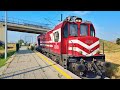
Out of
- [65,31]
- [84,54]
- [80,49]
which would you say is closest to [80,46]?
[80,49]

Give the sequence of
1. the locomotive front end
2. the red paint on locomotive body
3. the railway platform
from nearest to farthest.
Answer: the railway platform < the locomotive front end < the red paint on locomotive body

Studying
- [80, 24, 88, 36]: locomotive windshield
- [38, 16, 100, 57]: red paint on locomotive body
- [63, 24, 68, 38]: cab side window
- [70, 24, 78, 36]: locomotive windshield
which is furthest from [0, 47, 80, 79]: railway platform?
[80, 24, 88, 36]: locomotive windshield

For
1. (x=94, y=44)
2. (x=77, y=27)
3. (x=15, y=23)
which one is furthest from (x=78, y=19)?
(x=15, y=23)

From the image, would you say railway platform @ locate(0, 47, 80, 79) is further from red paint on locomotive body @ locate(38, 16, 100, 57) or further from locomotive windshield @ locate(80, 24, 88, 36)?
locomotive windshield @ locate(80, 24, 88, 36)

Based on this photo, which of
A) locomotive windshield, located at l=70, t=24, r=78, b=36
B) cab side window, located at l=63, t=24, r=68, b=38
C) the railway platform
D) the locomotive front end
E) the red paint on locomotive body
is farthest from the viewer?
cab side window, located at l=63, t=24, r=68, b=38

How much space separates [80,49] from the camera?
1142 cm

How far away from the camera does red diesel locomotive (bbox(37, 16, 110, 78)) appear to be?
11117 millimetres

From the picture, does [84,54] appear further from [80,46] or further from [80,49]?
[80,46]
